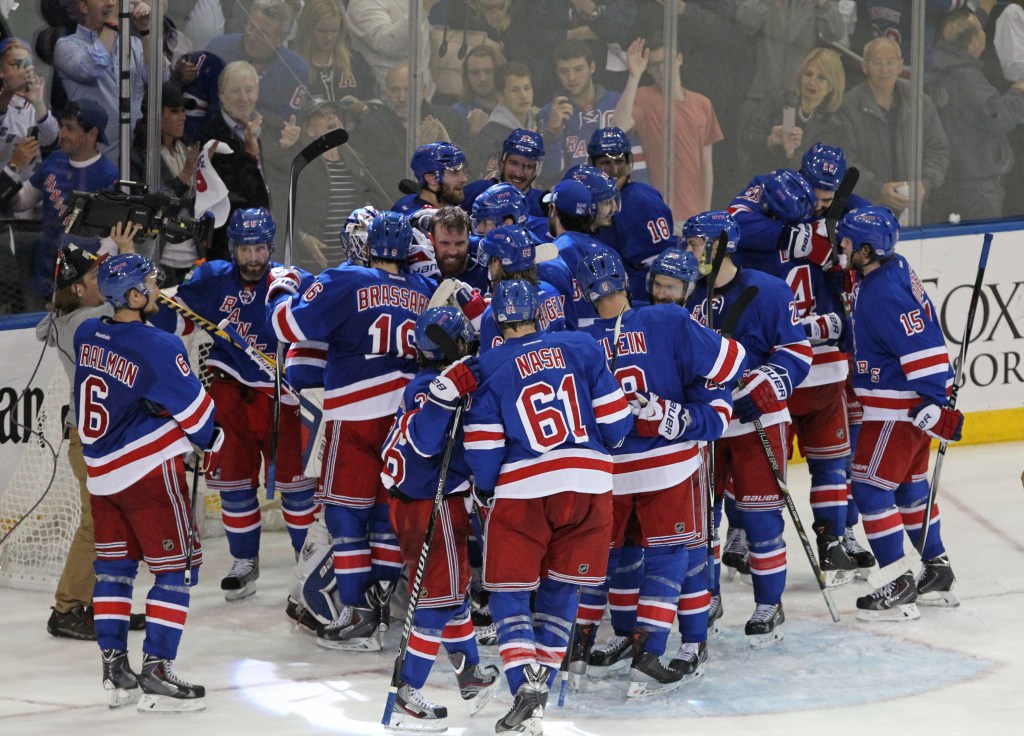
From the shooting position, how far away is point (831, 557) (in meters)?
6.32

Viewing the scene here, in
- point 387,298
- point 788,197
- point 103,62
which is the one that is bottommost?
point 387,298

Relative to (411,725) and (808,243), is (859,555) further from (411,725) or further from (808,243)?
(411,725)

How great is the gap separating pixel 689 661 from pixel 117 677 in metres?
1.74

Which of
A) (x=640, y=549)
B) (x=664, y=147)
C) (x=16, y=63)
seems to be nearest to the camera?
(x=640, y=549)

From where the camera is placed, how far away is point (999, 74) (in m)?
8.79

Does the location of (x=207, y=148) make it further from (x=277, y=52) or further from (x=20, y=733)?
(x=20, y=733)

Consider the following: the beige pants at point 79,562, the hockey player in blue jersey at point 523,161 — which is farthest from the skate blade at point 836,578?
the beige pants at point 79,562

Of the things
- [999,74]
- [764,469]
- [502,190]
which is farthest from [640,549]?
[999,74]

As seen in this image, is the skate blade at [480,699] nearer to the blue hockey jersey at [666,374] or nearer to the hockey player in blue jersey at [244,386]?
the blue hockey jersey at [666,374]

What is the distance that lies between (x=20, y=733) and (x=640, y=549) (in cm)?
194

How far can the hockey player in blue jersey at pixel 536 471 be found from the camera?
4.52m

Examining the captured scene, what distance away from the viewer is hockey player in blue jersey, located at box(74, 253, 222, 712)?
4.82 meters

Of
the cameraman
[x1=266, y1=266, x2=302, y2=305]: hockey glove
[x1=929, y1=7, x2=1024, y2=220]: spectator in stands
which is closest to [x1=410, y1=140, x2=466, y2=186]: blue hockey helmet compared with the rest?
[x1=266, y1=266, x2=302, y2=305]: hockey glove

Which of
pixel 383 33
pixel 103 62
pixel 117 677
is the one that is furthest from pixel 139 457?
pixel 383 33
